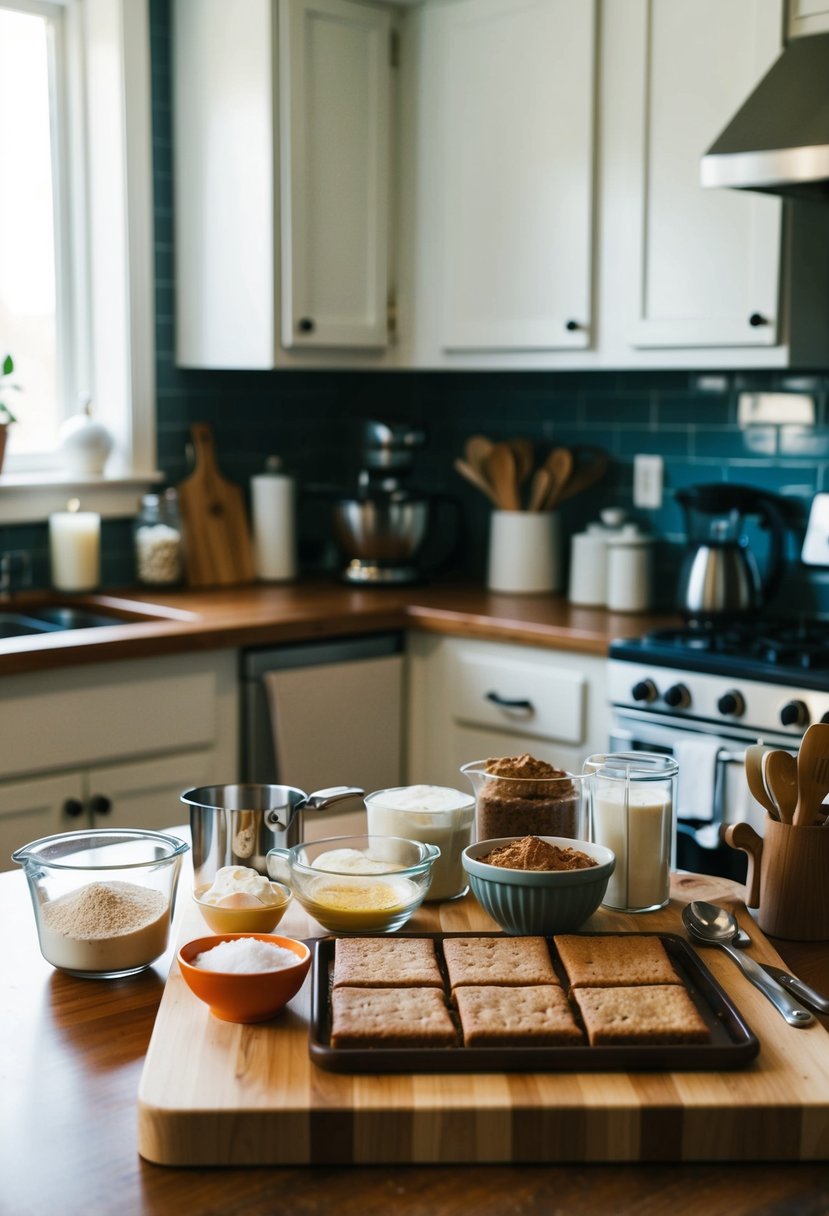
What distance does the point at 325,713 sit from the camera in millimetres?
3291

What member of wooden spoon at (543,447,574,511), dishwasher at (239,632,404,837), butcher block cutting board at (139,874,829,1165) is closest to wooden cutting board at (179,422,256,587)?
dishwasher at (239,632,404,837)

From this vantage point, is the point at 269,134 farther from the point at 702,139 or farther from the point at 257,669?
the point at 257,669

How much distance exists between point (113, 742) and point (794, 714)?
Result: 1376mm

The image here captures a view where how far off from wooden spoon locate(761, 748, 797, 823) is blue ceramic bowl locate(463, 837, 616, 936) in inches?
8.1

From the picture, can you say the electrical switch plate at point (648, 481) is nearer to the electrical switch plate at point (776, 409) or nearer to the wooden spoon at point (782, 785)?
the electrical switch plate at point (776, 409)

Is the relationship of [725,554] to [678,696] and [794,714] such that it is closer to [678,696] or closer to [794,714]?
[678,696]

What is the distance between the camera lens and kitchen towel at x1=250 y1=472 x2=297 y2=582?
3.84 meters

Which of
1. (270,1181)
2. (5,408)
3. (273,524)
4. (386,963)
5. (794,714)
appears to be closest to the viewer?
(270,1181)

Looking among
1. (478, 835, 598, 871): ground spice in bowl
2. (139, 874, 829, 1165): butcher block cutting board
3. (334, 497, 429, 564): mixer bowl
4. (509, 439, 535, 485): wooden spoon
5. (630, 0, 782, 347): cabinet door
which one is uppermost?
(630, 0, 782, 347): cabinet door

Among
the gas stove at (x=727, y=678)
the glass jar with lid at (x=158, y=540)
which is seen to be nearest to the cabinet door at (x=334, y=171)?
the glass jar with lid at (x=158, y=540)

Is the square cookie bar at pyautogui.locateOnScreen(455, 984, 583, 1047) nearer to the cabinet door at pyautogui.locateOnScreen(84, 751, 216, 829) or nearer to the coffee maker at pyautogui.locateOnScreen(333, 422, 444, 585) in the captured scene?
the cabinet door at pyautogui.locateOnScreen(84, 751, 216, 829)

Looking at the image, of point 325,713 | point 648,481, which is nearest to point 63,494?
point 325,713

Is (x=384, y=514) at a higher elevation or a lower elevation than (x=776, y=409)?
lower

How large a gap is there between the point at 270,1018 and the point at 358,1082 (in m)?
0.14
